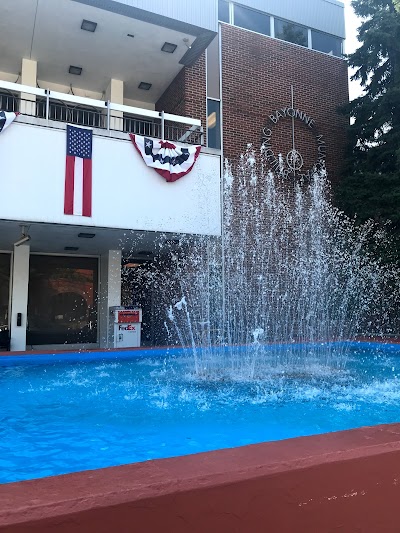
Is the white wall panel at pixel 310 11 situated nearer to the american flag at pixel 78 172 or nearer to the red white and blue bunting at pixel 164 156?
the red white and blue bunting at pixel 164 156

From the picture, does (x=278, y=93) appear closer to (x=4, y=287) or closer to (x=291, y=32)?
(x=291, y=32)

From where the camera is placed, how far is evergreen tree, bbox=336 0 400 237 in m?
12.9

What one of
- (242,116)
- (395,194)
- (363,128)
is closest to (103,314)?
(242,116)

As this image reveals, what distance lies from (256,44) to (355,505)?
13793 millimetres

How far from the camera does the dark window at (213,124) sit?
1261 cm

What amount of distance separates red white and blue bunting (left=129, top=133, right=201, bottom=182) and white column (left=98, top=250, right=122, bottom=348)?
3.68 meters

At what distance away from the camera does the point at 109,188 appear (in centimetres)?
965

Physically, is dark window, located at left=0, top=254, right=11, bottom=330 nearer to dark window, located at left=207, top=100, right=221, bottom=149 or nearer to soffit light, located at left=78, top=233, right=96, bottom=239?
soffit light, located at left=78, top=233, right=96, bottom=239

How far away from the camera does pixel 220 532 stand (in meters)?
1.81

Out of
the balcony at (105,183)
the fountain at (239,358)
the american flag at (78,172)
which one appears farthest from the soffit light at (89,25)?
the fountain at (239,358)

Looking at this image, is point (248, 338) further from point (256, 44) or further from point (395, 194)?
point (256, 44)

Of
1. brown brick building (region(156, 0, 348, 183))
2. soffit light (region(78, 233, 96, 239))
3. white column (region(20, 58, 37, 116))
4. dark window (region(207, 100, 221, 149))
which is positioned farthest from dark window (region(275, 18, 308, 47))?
soffit light (region(78, 233, 96, 239))

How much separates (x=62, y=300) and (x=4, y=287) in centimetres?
174

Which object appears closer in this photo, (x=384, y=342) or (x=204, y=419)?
(x=204, y=419)
